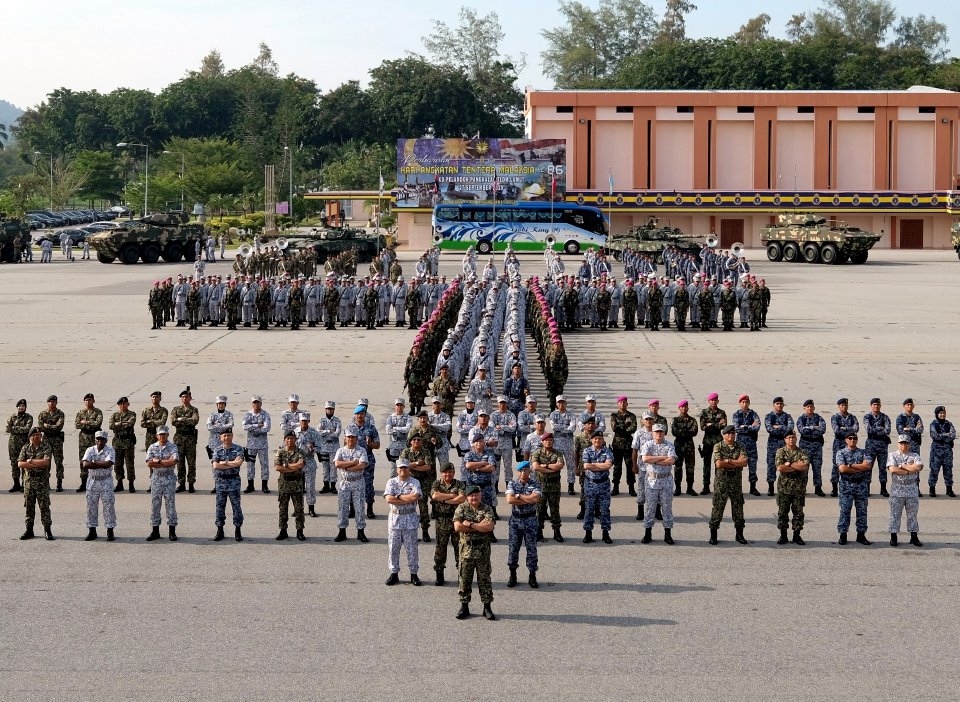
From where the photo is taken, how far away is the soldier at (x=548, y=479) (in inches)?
491

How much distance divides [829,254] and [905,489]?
4094cm

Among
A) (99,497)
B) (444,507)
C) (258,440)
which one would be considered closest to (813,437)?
(444,507)

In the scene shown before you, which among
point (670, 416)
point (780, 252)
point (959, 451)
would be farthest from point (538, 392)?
point (780, 252)

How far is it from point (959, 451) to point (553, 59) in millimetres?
115428

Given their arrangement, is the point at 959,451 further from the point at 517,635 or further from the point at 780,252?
the point at 780,252

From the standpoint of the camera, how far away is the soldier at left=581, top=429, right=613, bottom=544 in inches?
487

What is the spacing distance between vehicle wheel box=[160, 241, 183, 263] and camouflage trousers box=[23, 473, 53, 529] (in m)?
40.5

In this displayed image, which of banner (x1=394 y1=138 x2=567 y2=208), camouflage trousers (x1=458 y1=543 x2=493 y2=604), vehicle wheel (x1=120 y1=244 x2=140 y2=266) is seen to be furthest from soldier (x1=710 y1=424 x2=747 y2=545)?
banner (x1=394 y1=138 x2=567 y2=208)

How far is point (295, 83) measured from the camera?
120562 millimetres

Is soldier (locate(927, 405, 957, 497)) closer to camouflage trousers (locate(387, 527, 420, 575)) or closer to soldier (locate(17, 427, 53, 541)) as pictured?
camouflage trousers (locate(387, 527, 420, 575))

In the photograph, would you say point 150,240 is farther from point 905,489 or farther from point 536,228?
point 905,489

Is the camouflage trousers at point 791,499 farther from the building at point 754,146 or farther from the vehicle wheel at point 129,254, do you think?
the building at point 754,146

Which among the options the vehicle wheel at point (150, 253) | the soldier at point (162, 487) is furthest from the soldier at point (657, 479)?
the vehicle wheel at point (150, 253)

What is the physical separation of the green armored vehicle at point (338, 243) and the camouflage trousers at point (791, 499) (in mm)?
40562
